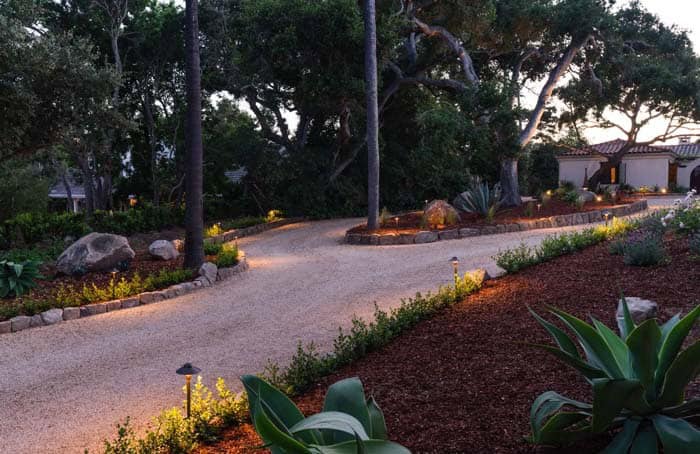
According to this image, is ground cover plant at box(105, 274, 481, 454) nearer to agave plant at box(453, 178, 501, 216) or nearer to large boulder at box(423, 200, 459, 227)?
large boulder at box(423, 200, 459, 227)

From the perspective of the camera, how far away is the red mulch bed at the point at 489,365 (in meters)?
3.31

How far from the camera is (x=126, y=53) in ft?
67.5

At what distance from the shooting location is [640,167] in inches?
1254

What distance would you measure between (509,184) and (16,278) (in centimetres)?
1434

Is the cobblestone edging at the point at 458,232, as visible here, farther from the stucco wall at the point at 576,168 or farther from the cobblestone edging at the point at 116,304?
the stucco wall at the point at 576,168

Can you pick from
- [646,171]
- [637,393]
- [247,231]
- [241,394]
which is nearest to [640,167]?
[646,171]

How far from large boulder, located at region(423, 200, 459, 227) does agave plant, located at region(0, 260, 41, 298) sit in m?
9.80

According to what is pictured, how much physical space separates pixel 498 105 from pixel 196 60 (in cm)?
873

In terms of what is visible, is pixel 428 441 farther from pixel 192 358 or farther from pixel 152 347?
pixel 152 347

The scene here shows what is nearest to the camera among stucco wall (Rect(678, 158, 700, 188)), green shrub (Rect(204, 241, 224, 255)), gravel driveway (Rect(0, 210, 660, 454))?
gravel driveway (Rect(0, 210, 660, 454))

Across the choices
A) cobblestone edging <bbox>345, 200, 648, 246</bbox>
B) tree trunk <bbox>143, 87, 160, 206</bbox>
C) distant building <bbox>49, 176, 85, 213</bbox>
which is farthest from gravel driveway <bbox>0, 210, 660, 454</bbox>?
distant building <bbox>49, 176, 85, 213</bbox>

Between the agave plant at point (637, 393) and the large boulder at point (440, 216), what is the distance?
1220 cm

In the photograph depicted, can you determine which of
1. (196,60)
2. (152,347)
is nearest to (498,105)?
(196,60)

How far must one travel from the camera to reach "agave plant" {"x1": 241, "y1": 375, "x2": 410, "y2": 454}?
1762 mm
